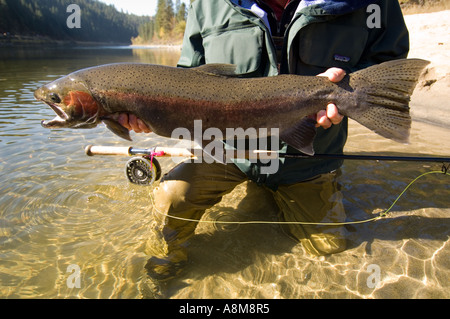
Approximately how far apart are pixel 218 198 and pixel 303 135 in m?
1.14

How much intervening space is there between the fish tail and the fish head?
82.9 inches

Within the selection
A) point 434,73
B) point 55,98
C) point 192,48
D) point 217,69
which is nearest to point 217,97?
point 217,69

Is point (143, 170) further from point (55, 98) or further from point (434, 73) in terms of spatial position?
point (434, 73)

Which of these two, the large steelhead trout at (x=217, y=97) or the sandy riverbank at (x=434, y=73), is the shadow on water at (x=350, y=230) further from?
the sandy riverbank at (x=434, y=73)

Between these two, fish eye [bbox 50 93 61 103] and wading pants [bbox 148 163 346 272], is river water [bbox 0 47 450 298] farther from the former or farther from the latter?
fish eye [bbox 50 93 61 103]

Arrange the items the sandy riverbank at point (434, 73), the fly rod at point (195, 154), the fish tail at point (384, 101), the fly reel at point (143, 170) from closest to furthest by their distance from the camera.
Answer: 1. the fish tail at point (384, 101)
2. the fly rod at point (195, 154)
3. the fly reel at point (143, 170)
4. the sandy riverbank at point (434, 73)

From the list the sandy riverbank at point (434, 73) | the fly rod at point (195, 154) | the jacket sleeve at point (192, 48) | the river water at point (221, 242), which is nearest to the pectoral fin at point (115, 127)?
the fly rod at point (195, 154)

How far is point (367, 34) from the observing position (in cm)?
266

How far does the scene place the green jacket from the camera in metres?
2.54

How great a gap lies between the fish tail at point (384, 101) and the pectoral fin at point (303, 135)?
34cm

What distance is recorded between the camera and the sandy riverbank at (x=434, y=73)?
6.71 meters
